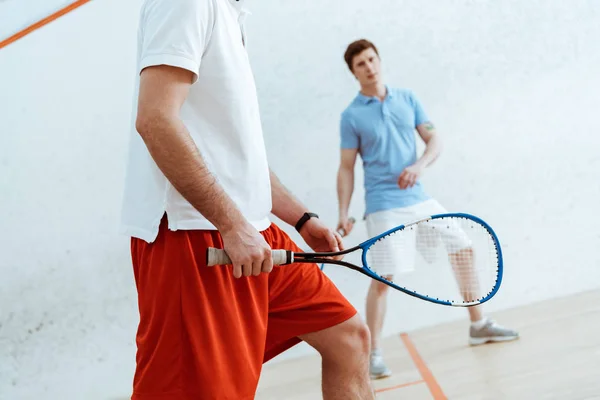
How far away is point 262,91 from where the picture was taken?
331 centimetres

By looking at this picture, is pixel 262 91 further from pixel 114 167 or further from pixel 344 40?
pixel 114 167

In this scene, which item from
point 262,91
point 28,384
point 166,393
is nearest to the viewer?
point 166,393

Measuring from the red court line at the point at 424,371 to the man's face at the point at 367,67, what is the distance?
1046 millimetres

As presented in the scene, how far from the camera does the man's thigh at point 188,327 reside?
112 centimetres

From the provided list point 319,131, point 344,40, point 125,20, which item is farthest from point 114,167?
point 344,40

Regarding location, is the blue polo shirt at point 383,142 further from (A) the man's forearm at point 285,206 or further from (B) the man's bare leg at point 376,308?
(A) the man's forearm at point 285,206

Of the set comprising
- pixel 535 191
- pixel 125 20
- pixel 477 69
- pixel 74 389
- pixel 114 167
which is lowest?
pixel 74 389

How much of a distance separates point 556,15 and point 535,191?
0.79 metres

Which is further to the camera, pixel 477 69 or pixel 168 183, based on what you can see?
pixel 477 69

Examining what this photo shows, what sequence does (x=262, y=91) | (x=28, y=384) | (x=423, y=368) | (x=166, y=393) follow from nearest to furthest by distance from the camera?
(x=166, y=393) → (x=423, y=368) → (x=28, y=384) → (x=262, y=91)

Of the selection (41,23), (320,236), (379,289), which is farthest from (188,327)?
(41,23)

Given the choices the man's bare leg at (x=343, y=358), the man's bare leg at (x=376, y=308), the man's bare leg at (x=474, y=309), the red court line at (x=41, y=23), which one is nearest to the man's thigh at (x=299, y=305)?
the man's bare leg at (x=343, y=358)

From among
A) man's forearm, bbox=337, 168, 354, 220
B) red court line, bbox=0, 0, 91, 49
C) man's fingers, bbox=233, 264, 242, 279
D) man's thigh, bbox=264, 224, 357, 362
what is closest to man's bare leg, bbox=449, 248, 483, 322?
man's forearm, bbox=337, 168, 354, 220

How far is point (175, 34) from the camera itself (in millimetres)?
1069
